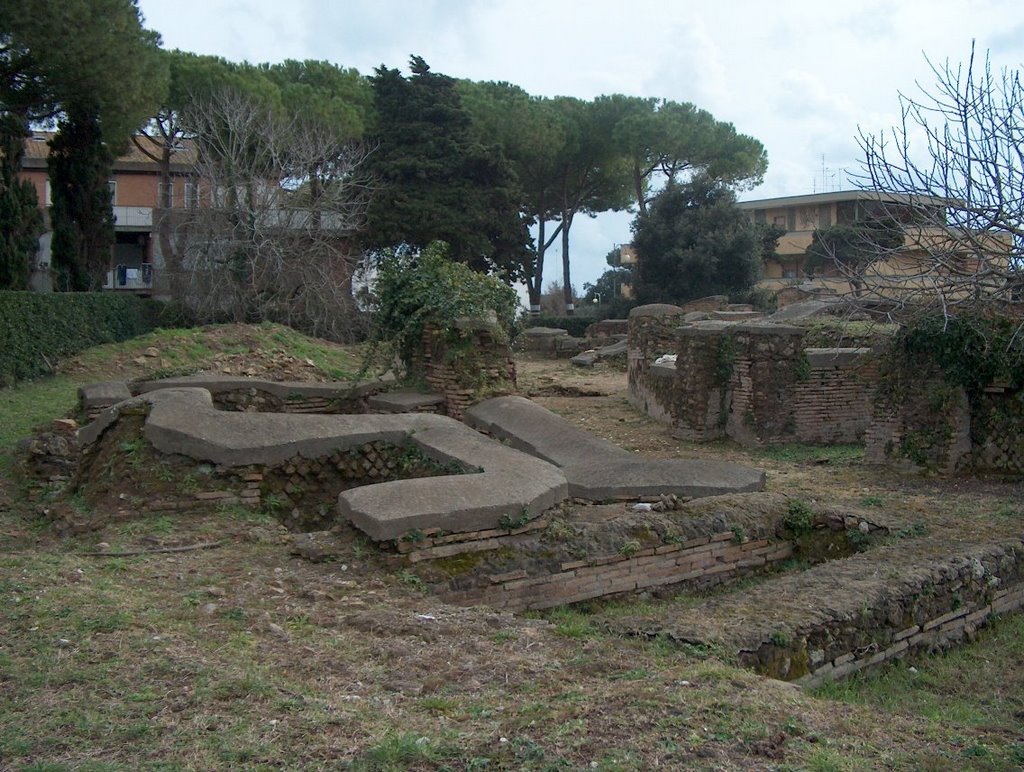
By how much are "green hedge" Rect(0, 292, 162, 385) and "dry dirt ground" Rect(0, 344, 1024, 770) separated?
1092cm

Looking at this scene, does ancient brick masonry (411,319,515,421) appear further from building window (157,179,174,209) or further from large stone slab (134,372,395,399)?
building window (157,179,174,209)

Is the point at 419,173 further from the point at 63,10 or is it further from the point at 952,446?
the point at 952,446

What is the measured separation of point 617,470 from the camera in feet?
22.8

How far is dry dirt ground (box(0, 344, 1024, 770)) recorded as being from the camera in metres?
2.95

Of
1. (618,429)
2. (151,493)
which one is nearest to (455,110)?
(618,429)

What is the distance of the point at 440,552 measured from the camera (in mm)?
5254

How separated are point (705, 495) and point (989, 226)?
8.23 ft

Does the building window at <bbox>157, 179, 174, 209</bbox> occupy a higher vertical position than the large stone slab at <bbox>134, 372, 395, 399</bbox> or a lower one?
higher

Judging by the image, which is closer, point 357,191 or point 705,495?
point 705,495

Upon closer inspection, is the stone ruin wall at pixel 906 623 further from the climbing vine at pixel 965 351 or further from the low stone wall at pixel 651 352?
the low stone wall at pixel 651 352

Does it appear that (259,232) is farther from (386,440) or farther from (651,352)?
(386,440)

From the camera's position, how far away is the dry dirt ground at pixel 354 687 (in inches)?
116

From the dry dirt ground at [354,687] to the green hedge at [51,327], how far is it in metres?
10.9

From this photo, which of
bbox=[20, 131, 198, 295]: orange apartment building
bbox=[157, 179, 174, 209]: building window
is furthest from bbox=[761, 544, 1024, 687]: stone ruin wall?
bbox=[20, 131, 198, 295]: orange apartment building
